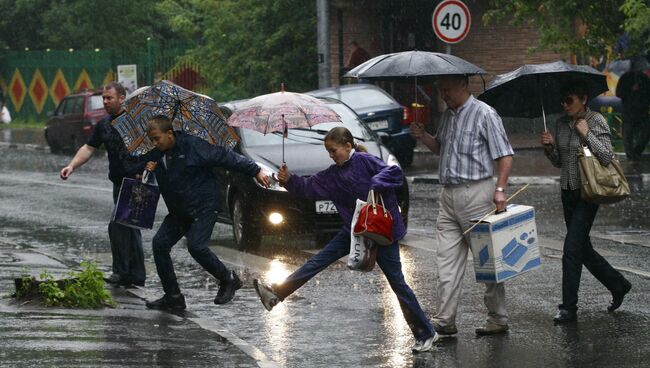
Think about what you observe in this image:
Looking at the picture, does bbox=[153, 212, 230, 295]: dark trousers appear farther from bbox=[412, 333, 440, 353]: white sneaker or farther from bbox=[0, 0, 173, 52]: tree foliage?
bbox=[0, 0, 173, 52]: tree foliage

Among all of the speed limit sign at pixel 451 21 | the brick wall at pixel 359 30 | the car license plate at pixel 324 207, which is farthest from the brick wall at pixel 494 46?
the car license plate at pixel 324 207

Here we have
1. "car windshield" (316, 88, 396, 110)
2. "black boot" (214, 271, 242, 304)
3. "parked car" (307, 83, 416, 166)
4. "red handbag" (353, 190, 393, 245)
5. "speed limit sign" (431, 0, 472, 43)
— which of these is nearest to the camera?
"red handbag" (353, 190, 393, 245)

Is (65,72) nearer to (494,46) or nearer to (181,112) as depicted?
(494,46)

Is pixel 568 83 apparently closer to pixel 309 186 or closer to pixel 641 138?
pixel 309 186

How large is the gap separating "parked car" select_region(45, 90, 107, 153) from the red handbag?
2333 cm

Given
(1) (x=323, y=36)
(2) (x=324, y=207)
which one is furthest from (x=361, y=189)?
(1) (x=323, y=36)

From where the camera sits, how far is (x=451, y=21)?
2264cm

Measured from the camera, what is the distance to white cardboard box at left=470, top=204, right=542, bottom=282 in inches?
354

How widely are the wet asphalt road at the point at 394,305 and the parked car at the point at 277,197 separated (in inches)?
10.9

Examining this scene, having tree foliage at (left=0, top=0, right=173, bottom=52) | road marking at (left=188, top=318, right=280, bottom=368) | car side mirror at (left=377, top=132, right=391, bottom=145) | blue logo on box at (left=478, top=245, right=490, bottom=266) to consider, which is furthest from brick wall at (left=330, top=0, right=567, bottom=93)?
blue logo on box at (left=478, top=245, right=490, bottom=266)

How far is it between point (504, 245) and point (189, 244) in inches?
94.6

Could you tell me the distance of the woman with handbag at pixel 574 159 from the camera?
9664 millimetres

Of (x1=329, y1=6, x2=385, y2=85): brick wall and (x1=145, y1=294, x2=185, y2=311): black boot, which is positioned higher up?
(x1=329, y1=6, x2=385, y2=85): brick wall

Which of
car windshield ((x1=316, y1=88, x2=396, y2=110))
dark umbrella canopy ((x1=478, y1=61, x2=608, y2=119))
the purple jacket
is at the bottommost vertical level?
car windshield ((x1=316, y1=88, x2=396, y2=110))
